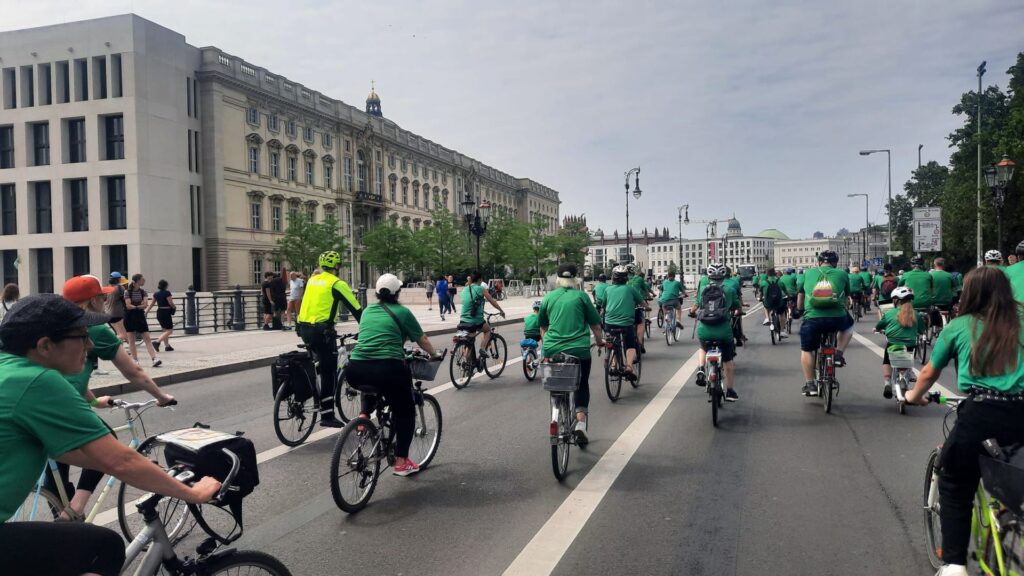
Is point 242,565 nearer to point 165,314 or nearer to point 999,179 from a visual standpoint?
point 165,314

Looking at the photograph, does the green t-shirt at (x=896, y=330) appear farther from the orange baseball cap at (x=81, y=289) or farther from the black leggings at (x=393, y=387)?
the orange baseball cap at (x=81, y=289)

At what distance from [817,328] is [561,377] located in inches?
164

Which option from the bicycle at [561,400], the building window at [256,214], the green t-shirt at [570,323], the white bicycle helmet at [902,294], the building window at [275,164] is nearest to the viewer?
the bicycle at [561,400]

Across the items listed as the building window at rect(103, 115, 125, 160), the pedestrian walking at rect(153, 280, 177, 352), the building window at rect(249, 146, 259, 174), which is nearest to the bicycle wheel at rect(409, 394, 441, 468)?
the pedestrian walking at rect(153, 280, 177, 352)

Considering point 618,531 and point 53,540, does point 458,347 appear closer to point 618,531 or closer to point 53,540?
point 618,531

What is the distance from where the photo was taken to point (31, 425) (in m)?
2.29

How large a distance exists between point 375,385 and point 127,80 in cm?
5032

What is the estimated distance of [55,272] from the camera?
166 feet

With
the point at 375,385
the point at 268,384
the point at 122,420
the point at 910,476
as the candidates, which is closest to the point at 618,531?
the point at 375,385

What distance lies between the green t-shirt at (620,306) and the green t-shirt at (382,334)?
5087 mm

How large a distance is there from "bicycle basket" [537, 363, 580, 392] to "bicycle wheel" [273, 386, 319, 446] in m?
2.74

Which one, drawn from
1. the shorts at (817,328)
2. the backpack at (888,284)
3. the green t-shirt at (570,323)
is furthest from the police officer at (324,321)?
the backpack at (888,284)

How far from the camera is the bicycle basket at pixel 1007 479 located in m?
2.88

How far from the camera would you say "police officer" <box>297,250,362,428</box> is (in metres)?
7.67
